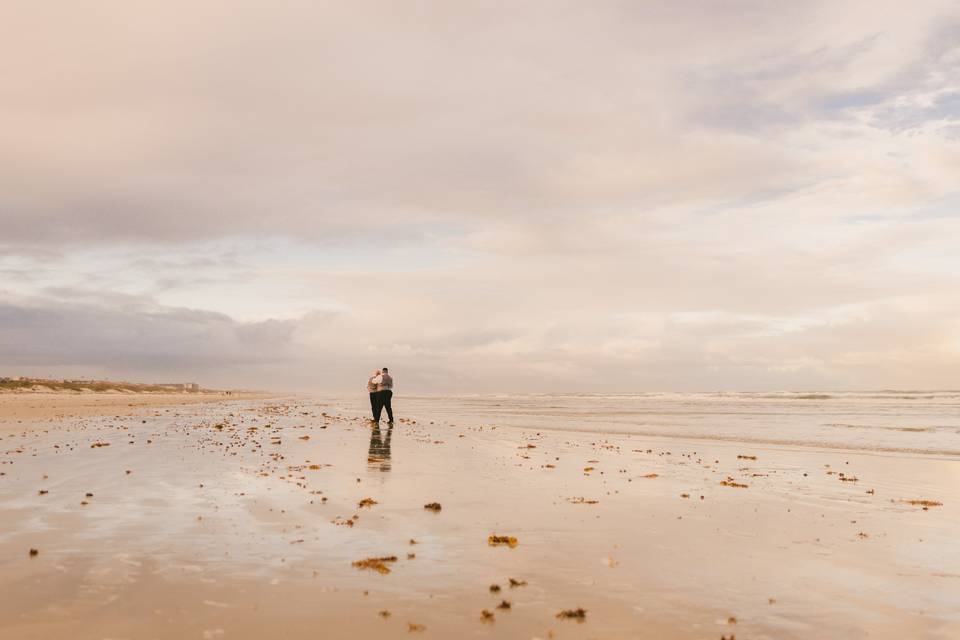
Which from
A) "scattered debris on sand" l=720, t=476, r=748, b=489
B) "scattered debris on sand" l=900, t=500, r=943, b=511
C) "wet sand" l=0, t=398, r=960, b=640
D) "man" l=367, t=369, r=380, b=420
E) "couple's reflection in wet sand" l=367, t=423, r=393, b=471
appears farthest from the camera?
"man" l=367, t=369, r=380, b=420

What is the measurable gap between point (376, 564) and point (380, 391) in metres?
28.5

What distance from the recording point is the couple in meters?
36.2

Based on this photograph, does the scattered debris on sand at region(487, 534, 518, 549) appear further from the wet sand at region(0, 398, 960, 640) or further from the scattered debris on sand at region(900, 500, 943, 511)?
the scattered debris on sand at region(900, 500, 943, 511)

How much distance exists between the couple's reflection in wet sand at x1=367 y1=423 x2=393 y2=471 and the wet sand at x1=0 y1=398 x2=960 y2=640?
40 centimetres

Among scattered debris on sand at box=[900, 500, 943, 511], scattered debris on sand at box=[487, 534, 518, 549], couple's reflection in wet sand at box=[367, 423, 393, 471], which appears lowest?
couple's reflection in wet sand at box=[367, 423, 393, 471]

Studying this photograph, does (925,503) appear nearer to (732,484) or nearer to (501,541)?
(732,484)

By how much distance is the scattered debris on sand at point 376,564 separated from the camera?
845cm

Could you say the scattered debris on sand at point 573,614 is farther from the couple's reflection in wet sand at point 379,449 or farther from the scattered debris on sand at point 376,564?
the couple's reflection in wet sand at point 379,449

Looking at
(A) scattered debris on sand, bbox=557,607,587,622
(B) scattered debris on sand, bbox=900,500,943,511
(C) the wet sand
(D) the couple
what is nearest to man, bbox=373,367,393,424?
(D) the couple

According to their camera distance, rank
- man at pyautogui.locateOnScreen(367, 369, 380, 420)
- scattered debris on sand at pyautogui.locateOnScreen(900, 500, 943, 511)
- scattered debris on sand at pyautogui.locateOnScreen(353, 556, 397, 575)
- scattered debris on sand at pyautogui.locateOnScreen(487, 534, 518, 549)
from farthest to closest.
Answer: man at pyautogui.locateOnScreen(367, 369, 380, 420)
scattered debris on sand at pyautogui.locateOnScreen(900, 500, 943, 511)
scattered debris on sand at pyautogui.locateOnScreen(487, 534, 518, 549)
scattered debris on sand at pyautogui.locateOnScreen(353, 556, 397, 575)

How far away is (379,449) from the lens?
2292 centimetres

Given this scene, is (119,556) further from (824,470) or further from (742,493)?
(824,470)

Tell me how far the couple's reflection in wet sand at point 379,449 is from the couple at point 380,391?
10.3 feet

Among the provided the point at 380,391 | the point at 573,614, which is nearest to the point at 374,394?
the point at 380,391
